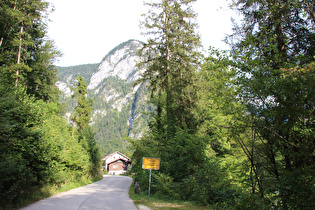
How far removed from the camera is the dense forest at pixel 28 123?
26.9 feet

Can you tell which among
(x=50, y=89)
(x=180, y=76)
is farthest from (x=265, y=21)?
(x=50, y=89)

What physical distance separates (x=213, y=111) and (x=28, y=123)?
9795 mm

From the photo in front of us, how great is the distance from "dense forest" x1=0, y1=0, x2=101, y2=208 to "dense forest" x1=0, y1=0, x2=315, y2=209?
0.08 meters

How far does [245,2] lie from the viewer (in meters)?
7.81

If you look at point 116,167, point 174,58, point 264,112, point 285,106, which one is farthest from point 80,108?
point 116,167

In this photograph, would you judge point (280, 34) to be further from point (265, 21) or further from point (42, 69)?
point (42, 69)

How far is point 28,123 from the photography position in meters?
11.3

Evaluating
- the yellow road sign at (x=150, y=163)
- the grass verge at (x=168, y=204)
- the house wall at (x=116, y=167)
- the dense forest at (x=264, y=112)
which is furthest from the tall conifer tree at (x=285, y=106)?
the house wall at (x=116, y=167)

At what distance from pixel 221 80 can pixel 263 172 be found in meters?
3.08

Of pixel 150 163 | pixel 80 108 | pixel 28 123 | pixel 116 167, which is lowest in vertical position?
pixel 116 167

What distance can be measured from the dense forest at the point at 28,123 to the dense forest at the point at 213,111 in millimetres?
75

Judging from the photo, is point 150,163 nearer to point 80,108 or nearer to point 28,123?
point 28,123

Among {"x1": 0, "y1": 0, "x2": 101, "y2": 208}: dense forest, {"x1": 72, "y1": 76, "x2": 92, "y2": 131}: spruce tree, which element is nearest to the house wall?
{"x1": 0, "y1": 0, "x2": 101, "y2": 208}: dense forest

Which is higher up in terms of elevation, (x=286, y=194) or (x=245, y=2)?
(x=245, y=2)
